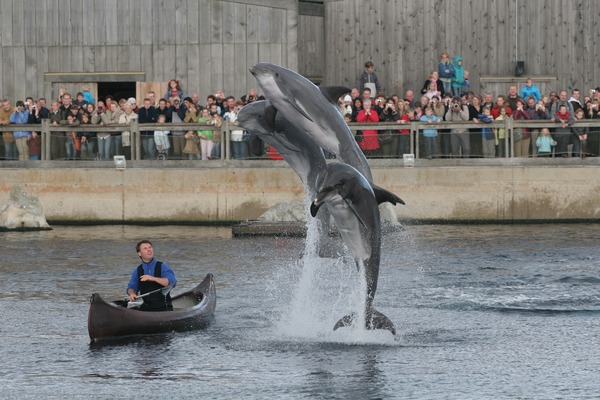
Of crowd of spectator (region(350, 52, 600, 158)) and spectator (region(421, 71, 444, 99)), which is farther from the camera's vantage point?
spectator (region(421, 71, 444, 99))

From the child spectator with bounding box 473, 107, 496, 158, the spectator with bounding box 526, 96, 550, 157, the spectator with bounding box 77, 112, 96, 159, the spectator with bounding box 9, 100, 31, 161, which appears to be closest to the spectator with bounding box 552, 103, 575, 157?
the spectator with bounding box 526, 96, 550, 157

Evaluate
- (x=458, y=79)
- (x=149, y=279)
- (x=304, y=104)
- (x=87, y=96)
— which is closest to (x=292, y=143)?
(x=304, y=104)

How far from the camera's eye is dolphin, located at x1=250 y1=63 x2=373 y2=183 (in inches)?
869

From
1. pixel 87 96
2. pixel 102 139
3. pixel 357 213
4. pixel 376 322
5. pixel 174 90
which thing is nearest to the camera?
pixel 357 213

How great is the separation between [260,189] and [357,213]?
64.2 feet

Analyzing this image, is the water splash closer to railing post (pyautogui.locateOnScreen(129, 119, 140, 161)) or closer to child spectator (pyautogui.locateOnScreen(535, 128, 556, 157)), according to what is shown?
railing post (pyautogui.locateOnScreen(129, 119, 140, 161))

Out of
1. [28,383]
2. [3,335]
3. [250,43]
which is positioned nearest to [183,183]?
[250,43]

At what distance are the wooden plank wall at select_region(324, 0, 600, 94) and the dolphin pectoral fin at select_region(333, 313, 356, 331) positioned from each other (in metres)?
22.8

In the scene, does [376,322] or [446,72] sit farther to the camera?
[446,72]

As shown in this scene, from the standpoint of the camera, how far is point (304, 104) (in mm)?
22094

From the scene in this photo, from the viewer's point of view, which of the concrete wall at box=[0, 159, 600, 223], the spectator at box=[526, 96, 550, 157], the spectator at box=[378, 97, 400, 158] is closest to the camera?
the spectator at box=[378, 97, 400, 158]

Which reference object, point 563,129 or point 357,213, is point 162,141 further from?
point 357,213

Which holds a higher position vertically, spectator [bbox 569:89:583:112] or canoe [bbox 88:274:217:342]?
spectator [bbox 569:89:583:112]

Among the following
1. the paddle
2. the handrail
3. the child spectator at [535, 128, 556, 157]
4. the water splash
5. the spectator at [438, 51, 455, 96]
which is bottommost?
the water splash
